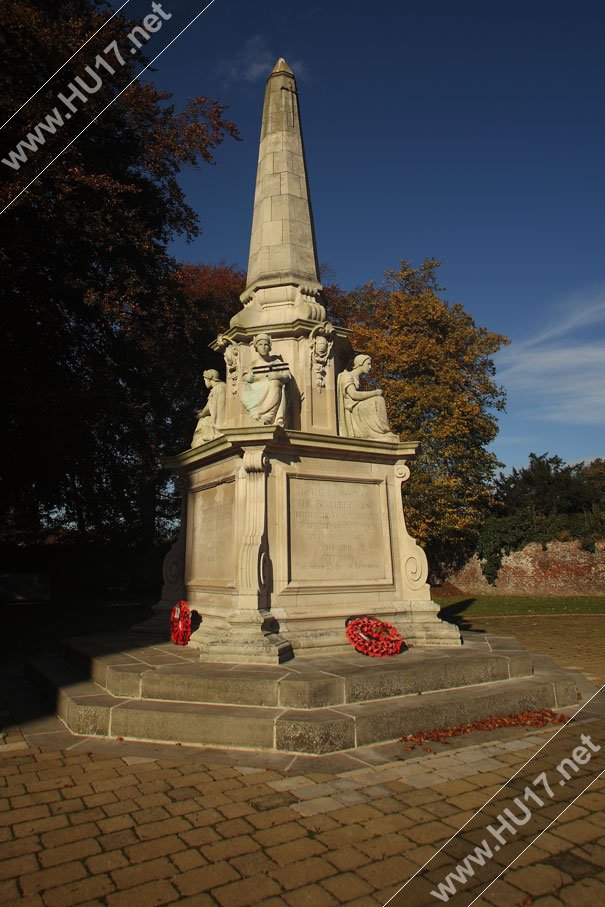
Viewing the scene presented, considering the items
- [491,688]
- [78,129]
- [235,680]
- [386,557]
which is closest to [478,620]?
[386,557]

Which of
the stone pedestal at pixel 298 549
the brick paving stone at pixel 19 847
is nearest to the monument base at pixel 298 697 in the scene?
the stone pedestal at pixel 298 549

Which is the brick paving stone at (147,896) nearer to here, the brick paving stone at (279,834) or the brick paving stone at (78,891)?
the brick paving stone at (78,891)

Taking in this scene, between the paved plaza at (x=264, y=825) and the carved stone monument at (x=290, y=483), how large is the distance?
1.78 m

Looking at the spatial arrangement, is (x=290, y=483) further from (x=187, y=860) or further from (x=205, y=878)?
(x=205, y=878)

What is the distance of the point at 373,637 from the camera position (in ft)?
22.6

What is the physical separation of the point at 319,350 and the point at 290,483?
2331mm

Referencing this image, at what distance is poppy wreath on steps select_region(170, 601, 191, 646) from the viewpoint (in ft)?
24.4

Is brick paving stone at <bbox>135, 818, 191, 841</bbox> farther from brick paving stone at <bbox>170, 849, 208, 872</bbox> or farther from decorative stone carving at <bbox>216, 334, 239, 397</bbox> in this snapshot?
decorative stone carving at <bbox>216, 334, 239, 397</bbox>

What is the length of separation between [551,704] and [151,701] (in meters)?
4.28

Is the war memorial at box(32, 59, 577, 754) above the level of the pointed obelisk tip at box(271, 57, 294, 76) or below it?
below

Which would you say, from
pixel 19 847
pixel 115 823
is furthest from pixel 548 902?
pixel 19 847

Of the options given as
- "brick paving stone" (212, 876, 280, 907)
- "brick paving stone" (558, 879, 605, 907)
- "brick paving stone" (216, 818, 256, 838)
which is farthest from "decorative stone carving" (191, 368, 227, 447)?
"brick paving stone" (558, 879, 605, 907)

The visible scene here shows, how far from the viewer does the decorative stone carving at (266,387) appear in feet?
24.8

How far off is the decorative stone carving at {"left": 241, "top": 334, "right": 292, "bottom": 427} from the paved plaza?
4.11 meters
